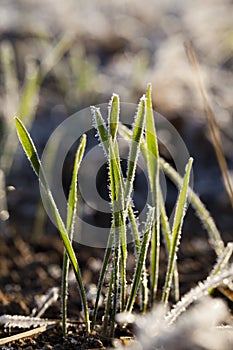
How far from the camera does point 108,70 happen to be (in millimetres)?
2365

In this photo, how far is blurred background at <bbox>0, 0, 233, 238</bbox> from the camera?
1614 mm

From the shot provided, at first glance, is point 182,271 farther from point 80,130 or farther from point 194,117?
point 194,117

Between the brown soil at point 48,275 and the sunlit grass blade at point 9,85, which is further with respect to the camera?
the sunlit grass blade at point 9,85

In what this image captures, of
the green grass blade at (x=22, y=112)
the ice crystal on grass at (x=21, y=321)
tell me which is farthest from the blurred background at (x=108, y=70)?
the ice crystal on grass at (x=21, y=321)

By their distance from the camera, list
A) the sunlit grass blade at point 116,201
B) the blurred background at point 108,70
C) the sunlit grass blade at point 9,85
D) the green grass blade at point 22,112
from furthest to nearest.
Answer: the blurred background at point 108,70
the sunlit grass blade at point 9,85
the green grass blade at point 22,112
the sunlit grass blade at point 116,201

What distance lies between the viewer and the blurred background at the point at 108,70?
161 cm

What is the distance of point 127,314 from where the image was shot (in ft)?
2.58

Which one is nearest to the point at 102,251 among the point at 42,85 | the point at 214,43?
the point at 42,85

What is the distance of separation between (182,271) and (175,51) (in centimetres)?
117

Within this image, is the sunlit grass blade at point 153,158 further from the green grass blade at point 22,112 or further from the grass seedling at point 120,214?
the green grass blade at point 22,112

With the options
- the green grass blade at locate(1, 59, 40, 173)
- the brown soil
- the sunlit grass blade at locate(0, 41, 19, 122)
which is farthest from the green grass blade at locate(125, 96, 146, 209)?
the sunlit grass blade at locate(0, 41, 19, 122)

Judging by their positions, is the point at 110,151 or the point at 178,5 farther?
the point at 178,5

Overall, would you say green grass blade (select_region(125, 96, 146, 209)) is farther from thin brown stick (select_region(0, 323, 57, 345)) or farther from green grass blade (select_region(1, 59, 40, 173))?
green grass blade (select_region(1, 59, 40, 173))

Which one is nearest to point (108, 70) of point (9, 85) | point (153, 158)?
point (9, 85)
